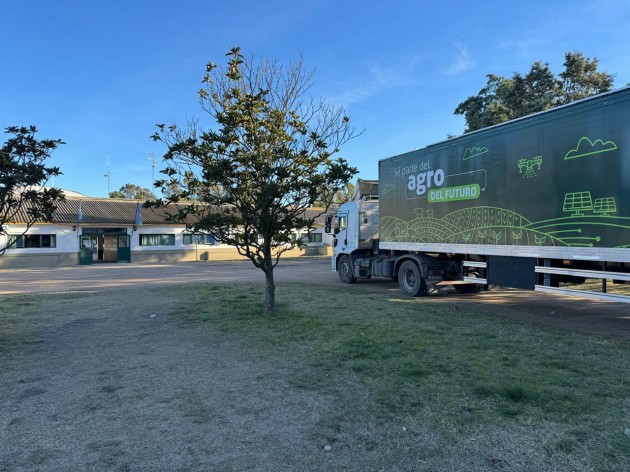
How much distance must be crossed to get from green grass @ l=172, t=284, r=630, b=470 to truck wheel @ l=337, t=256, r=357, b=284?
23.5ft

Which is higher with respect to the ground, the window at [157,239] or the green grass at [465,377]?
the window at [157,239]

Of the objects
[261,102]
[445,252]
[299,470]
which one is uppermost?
[261,102]

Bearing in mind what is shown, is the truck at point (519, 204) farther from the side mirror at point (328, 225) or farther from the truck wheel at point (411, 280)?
the side mirror at point (328, 225)

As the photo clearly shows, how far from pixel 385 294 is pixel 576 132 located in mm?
7148

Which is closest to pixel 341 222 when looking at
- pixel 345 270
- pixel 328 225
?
Result: pixel 328 225

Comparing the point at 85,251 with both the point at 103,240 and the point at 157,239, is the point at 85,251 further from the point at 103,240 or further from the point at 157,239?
the point at 157,239

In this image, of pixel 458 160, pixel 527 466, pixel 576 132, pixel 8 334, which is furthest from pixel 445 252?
pixel 8 334

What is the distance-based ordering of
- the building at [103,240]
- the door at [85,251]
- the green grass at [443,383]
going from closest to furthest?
the green grass at [443,383]
the building at [103,240]
the door at [85,251]

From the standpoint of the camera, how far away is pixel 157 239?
3550 centimetres

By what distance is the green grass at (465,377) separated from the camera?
3.68 metres

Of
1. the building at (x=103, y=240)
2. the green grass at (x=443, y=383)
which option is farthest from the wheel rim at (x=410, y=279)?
the building at (x=103, y=240)

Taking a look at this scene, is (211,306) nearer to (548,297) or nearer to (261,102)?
(261,102)

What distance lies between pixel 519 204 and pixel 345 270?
890 centimetres

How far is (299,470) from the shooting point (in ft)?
10.9
